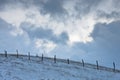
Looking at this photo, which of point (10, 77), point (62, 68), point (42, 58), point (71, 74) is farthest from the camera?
point (42, 58)

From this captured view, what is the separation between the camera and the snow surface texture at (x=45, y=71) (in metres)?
61.5

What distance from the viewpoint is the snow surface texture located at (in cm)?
6148

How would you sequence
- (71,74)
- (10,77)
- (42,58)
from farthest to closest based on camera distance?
(42,58), (71,74), (10,77)

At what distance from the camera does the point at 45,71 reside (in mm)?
69438

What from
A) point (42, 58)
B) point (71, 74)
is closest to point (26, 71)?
point (71, 74)

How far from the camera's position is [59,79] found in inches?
2527

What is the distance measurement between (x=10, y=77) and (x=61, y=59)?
35.9m

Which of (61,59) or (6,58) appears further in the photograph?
(61,59)

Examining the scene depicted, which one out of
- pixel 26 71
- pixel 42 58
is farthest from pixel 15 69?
pixel 42 58

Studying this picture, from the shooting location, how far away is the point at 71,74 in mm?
72125

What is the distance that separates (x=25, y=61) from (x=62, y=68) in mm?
7589

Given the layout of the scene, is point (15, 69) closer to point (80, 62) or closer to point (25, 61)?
point (25, 61)

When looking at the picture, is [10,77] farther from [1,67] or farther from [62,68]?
[62,68]

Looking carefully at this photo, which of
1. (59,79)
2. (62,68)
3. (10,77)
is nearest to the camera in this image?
(10,77)
